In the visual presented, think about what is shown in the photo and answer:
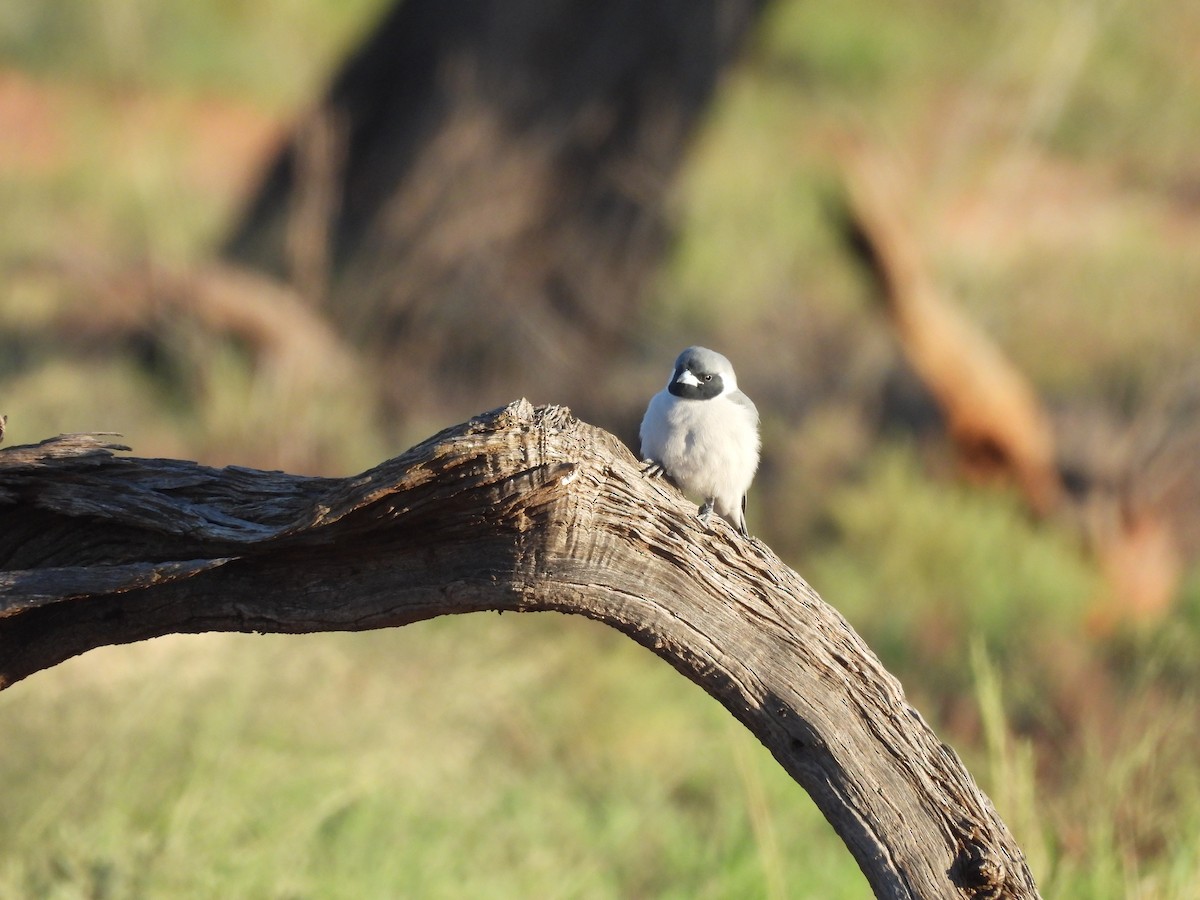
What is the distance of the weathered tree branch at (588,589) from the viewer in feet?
7.70

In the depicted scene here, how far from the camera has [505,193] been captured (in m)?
9.14

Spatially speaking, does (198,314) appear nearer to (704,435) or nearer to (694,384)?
(694,384)

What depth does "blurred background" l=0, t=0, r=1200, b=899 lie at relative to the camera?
4254mm

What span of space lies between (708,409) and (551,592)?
2.28 feet

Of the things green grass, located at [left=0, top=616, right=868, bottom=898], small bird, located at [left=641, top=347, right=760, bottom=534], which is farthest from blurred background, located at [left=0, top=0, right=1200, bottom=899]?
small bird, located at [left=641, top=347, right=760, bottom=534]

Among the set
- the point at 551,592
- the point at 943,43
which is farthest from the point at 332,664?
the point at 943,43

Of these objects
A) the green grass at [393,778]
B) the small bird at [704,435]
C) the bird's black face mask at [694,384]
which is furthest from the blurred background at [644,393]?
the bird's black face mask at [694,384]

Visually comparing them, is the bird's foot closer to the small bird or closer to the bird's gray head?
the small bird

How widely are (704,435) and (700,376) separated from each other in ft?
0.67

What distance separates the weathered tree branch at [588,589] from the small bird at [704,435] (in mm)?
377

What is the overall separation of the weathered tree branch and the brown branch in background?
192 inches

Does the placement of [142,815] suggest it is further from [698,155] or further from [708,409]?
[698,155]

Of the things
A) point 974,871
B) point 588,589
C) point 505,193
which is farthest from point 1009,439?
point 588,589

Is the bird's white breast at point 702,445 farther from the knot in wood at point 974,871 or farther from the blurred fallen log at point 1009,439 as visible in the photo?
the blurred fallen log at point 1009,439
